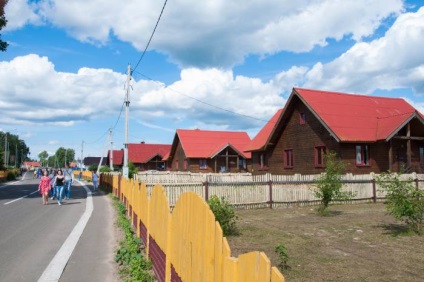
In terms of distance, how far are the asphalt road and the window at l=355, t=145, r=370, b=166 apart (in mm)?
16302

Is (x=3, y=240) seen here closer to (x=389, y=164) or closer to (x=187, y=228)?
(x=187, y=228)

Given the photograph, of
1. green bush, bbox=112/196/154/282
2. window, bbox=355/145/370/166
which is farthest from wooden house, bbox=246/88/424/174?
green bush, bbox=112/196/154/282

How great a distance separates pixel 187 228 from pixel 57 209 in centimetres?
1336

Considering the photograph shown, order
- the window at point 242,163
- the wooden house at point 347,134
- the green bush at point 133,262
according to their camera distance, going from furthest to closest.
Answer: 1. the window at point 242,163
2. the wooden house at point 347,134
3. the green bush at point 133,262

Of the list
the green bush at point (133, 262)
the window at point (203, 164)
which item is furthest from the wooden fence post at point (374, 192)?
the window at point (203, 164)

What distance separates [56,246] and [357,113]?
→ 73.4 ft

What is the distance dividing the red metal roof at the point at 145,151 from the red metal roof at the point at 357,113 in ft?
124

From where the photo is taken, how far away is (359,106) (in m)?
27.2

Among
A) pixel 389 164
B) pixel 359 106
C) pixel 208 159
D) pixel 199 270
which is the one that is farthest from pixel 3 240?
pixel 208 159

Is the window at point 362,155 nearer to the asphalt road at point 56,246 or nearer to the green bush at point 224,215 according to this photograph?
the green bush at point 224,215

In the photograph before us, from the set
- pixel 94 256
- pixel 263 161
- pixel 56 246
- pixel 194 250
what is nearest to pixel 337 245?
pixel 94 256

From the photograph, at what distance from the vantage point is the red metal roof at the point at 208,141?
141 ft

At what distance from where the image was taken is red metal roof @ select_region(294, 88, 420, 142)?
23000 millimetres

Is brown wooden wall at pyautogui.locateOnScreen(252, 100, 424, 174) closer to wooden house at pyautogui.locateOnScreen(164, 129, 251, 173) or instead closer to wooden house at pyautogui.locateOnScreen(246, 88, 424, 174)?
wooden house at pyautogui.locateOnScreen(246, 88, 424, 174)
